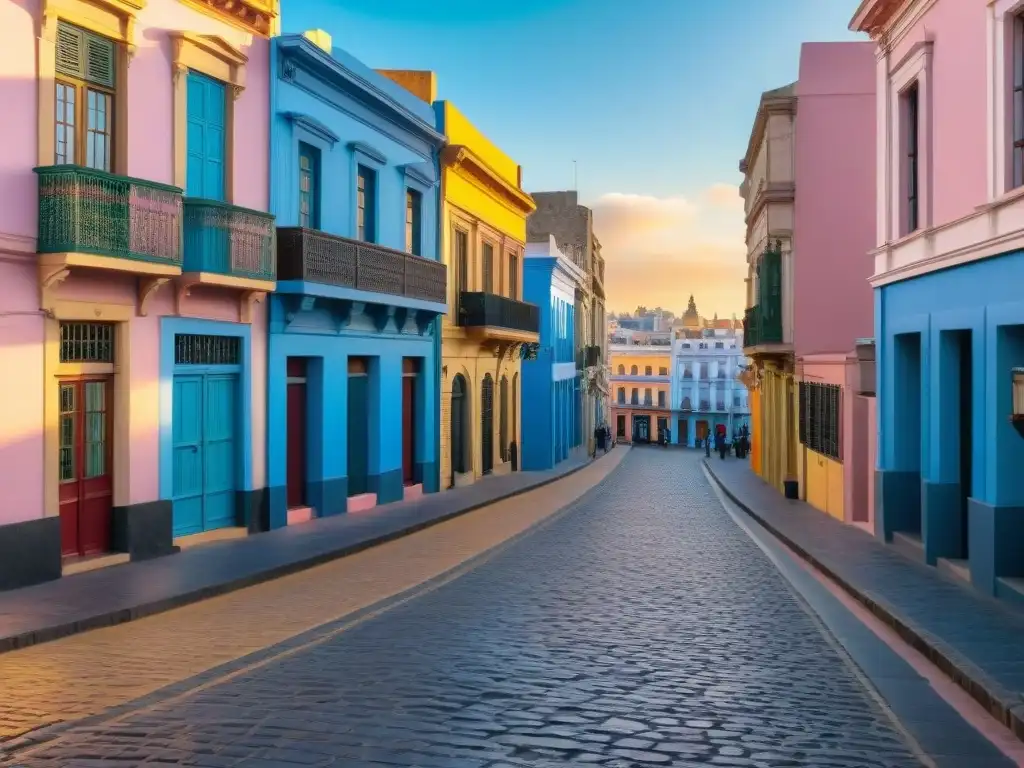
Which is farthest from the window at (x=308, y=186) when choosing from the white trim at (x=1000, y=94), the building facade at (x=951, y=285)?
the white trim at (x=1000, y=94)

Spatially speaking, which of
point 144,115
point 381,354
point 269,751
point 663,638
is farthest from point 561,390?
point 269,751

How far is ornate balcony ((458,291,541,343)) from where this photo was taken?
2858cm

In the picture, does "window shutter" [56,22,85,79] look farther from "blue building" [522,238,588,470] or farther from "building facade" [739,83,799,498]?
"blue building" [522,238,588,470]

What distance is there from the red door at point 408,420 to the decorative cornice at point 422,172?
361 centimetres

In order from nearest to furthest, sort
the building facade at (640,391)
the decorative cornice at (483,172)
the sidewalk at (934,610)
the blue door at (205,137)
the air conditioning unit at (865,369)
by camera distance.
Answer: the sidewalk at (934,610)
the blue door at (205,137)
the air conditioning unit at (865,369)
the decorative cornice at (483,172)
the building facade at (640,391)

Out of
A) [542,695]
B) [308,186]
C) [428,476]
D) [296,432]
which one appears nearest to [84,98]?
[308,186]

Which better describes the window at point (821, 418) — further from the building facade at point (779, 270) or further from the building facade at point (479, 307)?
the building facade at point (479, 307)

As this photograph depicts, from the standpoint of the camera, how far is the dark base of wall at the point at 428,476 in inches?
1016

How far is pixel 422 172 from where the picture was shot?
25.0 metres

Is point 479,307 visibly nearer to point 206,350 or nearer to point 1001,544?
point 206,350

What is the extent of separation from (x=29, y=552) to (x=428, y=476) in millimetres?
13888

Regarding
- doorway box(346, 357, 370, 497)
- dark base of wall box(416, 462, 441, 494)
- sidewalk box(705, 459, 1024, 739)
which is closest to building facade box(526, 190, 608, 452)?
dark base of wall box(416, 462, 441, 494)

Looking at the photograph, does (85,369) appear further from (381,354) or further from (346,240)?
(381,354)

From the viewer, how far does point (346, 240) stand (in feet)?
64.5
